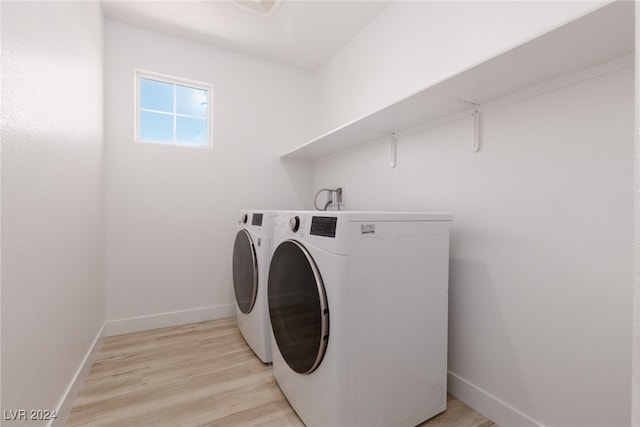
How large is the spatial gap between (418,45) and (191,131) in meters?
1.96

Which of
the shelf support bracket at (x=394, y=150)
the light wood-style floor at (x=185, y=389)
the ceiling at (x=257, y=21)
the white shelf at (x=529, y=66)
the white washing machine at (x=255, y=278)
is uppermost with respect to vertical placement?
the ceiling at (x=257, y=21)

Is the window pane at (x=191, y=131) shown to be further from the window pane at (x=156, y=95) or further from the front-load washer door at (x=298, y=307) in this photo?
the front-load washer door at (x=298, y=307)

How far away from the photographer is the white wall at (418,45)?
122cm

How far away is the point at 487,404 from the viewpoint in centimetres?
133

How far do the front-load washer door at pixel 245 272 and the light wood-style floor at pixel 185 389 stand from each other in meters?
0.35

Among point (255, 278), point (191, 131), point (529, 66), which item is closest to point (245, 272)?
point (255, 278)

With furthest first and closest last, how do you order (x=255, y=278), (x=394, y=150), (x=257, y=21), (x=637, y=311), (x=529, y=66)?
1. (x=257, y=21)
2. (x=394, y=150)
3. (x=255, y=278)
4. (x=529, y=66)
5. (x=637, y=311)

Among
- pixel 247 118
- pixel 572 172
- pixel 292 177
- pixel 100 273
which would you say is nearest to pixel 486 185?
pixel 572 172

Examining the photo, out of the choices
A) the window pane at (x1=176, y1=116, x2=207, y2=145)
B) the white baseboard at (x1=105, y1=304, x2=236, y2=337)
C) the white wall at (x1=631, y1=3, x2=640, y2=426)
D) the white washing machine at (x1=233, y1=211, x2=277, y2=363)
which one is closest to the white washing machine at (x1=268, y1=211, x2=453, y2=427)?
the white washing machine at (x1=233, y1=211, x2=277, y2=363)

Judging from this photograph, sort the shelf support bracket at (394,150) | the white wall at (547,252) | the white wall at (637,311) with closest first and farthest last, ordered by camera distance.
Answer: the white wall at (637,311) < the white wall at (547,252) < the shelf support bracket at (394,150)

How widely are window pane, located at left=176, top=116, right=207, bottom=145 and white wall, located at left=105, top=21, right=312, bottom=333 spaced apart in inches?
4.8

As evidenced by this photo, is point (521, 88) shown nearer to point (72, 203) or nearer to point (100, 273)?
point (72, 203)

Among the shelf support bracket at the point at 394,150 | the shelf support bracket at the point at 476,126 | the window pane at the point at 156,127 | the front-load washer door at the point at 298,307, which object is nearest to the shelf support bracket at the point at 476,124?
the shelf support bracket at the point at 476,126

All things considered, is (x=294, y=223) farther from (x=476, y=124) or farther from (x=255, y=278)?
(x=476, y=124)
